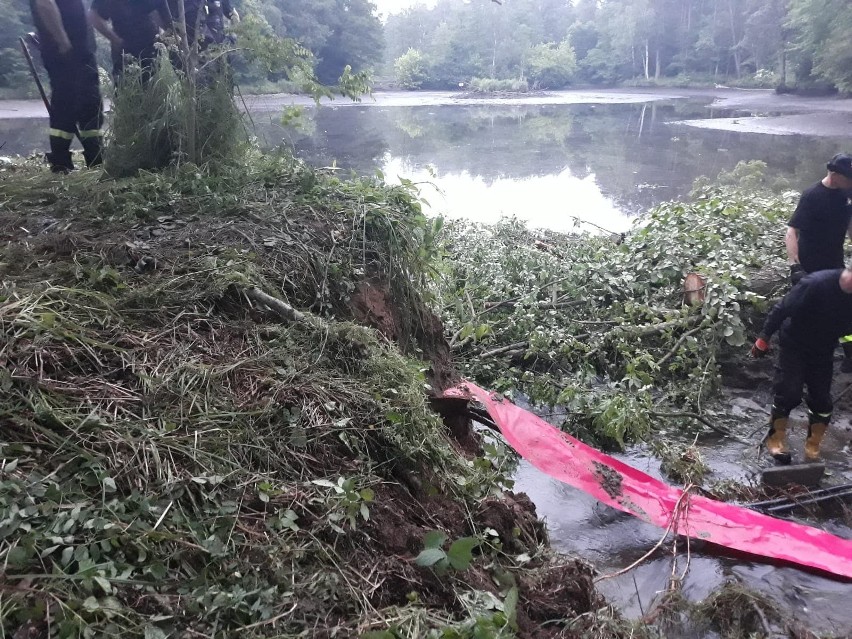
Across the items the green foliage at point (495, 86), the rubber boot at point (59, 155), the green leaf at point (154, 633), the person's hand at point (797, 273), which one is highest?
the green foliage at point (495, 86)

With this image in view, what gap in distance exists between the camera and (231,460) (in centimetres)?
213

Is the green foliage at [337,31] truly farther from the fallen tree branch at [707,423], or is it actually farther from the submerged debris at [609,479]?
Result: the submerged debris at [609,479]

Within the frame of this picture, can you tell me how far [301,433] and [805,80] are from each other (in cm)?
4344

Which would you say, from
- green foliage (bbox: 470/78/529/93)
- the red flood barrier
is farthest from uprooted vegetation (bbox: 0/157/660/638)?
green foliage (bbox: 470/78/529/93)

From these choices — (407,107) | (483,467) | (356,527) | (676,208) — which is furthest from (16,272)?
(407,107)

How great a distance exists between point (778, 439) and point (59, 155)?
6.46 m

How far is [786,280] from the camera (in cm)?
570

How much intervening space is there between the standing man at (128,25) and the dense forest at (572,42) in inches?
759

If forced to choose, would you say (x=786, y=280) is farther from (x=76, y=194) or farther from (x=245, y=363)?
(x=76, y=194)

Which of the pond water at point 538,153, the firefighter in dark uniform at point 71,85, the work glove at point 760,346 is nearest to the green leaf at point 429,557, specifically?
the work glove at point 760,346

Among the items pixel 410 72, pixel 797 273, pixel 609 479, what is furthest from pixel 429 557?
pixel 410 72

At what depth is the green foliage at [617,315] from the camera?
191 inches

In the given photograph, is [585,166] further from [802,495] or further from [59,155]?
[802,495]

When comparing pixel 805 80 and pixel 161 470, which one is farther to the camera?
pixel 805 80
